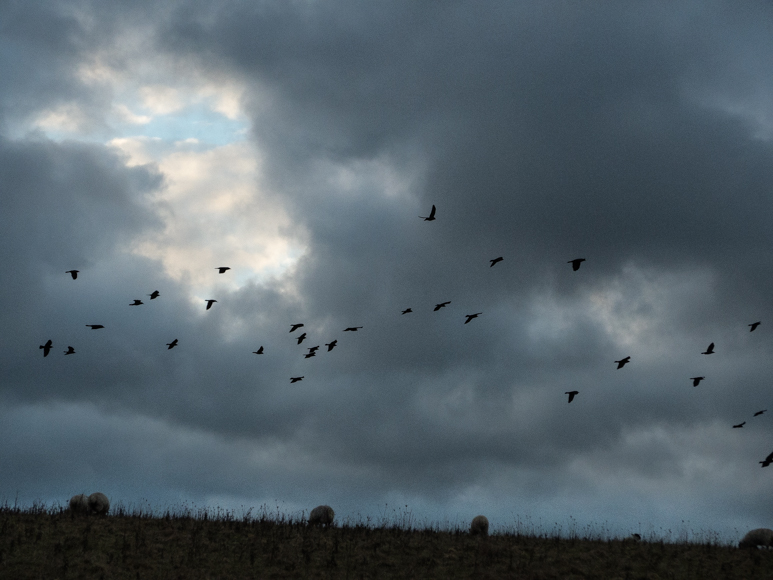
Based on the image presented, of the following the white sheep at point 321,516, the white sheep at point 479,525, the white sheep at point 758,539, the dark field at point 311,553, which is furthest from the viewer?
the white sheep at point 321,516

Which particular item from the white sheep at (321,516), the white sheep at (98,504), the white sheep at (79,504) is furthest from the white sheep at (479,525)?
the white sheep at (79,504)

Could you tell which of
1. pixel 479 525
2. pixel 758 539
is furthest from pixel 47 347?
pixel 758 539

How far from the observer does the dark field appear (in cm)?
2366

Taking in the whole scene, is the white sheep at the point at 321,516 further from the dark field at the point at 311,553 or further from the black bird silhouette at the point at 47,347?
the black bird silhouette at the point at 47,347

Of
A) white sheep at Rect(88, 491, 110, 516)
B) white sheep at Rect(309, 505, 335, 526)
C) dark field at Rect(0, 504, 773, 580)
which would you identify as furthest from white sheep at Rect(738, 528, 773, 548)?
white sheep at Rect(88, 491, 110, 516)

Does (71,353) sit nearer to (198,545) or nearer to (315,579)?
(198,545)

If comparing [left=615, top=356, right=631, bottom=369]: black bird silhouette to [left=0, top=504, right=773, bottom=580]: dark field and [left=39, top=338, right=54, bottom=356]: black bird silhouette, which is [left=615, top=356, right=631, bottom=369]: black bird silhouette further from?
[left=39, top=338, right=54, bottom=356]: black bird silhouette

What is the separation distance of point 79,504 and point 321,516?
40.1ft

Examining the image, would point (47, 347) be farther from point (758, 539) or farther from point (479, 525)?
point (758, 539)

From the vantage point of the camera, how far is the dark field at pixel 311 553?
931 inches

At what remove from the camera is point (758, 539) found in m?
30.4

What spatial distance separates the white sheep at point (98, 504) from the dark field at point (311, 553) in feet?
6.16

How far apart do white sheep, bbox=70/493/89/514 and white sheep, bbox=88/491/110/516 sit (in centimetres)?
19

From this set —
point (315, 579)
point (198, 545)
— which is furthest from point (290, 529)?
point (315, 579)
